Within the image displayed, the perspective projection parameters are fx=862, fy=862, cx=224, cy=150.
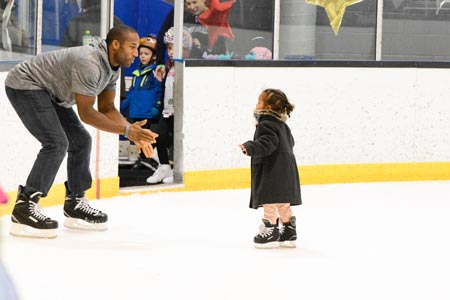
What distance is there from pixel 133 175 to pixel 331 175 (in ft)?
→ 5.52

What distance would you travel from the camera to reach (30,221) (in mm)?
4176

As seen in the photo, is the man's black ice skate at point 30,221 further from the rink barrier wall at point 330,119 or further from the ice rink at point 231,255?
the rink barrier wall at point 330,119

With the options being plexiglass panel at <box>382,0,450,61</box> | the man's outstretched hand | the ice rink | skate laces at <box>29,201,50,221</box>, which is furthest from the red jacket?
the man's outstretched hand

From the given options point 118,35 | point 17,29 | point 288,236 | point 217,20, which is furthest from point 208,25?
point 288,236

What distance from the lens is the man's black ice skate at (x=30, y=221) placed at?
13.7 feet

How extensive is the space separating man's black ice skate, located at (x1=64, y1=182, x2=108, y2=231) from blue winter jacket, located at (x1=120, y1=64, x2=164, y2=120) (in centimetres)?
289

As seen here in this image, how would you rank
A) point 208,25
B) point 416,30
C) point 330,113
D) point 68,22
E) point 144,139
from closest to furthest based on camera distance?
point 144,139
point 68,22
point 208,25
point 330,113
point 416,30

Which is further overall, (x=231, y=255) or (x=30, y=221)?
(x=30, y=221)

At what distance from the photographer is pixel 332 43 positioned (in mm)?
7602

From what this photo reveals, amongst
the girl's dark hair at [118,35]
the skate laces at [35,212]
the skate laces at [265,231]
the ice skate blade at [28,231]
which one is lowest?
the ice skate blade at [28,231]

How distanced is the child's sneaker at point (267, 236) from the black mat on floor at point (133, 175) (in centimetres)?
278

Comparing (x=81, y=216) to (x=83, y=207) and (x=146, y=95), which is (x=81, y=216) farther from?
(x=146, y=95)


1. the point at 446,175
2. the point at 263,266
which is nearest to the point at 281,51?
the point at 446,175

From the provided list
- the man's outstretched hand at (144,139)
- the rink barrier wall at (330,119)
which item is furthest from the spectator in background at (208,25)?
the man's outstretched hand at (144,139)
